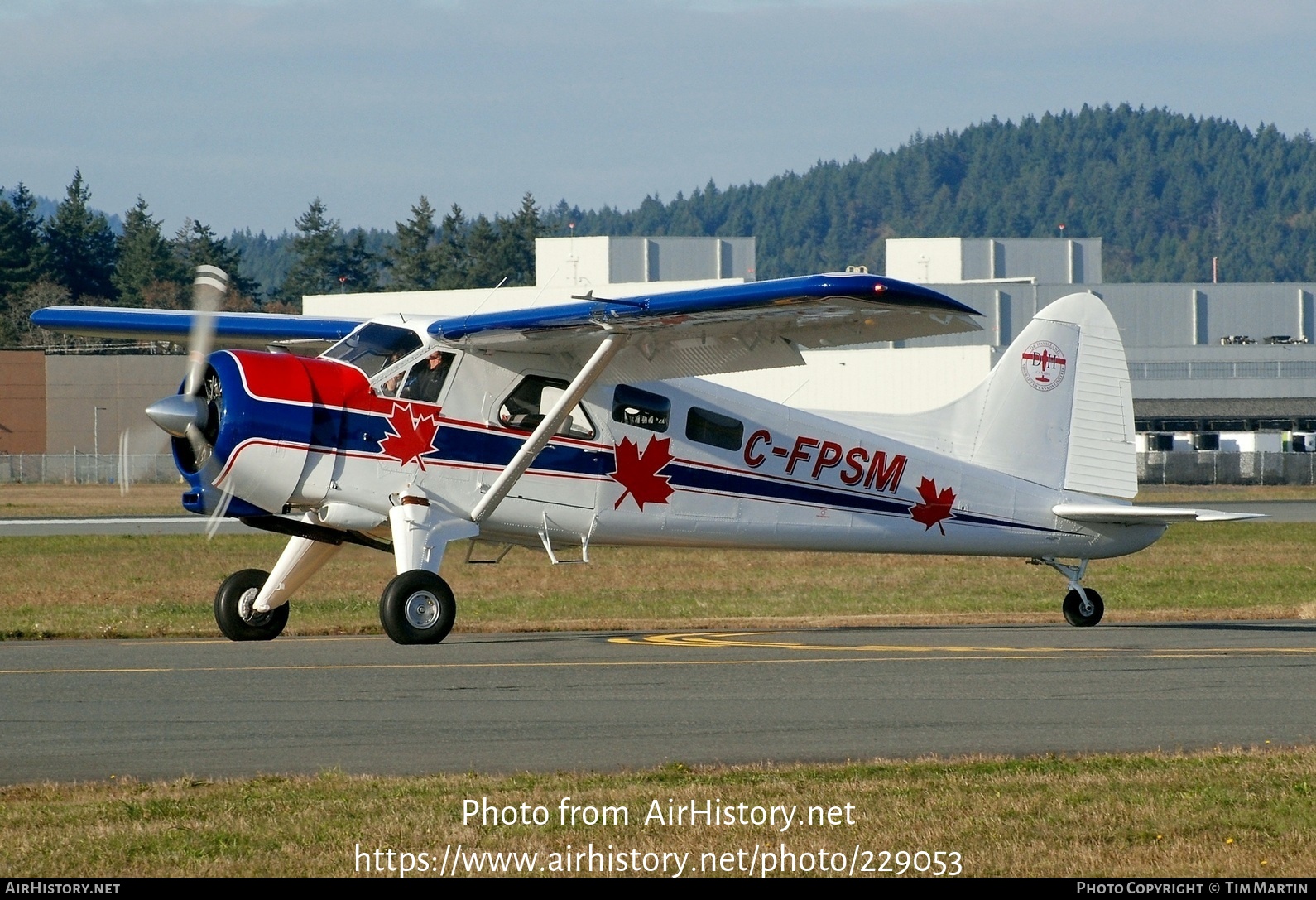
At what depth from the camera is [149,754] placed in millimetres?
8836

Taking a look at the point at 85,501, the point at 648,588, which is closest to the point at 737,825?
the point at 648,588

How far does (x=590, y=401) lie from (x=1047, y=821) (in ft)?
27.5

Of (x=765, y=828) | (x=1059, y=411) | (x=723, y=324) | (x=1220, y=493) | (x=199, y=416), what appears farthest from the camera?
(x=1220, y=493)

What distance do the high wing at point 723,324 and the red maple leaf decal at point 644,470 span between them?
31.1 inches

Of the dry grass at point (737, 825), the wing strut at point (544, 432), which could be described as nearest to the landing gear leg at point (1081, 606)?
the wing strut at point (544, 432)

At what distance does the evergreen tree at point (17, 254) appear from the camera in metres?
91.6

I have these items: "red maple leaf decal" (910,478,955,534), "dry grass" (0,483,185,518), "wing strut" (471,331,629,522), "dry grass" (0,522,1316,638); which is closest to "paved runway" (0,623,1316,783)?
"wing strut" (471,331,629,522)

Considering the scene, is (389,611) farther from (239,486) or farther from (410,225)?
(410,225)

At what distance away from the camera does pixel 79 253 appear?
103 m

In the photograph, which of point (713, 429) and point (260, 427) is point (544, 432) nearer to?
point (713, 429)

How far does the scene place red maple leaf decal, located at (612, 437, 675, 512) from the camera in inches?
583

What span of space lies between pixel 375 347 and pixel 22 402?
6188 cm

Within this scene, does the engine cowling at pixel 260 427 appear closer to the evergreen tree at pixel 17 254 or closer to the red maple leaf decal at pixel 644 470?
the red maple leaf decal at pixel 644 470

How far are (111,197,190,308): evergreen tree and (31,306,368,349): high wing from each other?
85546 mm
